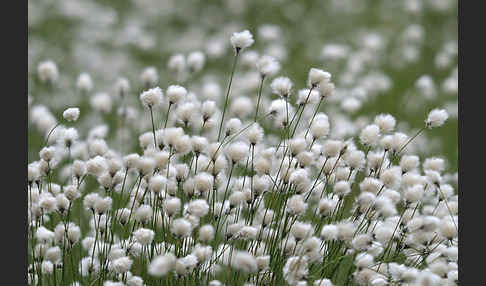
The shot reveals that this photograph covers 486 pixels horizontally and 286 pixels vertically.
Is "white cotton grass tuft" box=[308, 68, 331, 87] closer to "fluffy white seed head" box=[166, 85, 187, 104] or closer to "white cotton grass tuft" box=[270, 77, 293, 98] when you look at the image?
"white cotton grass tuft" box=[270, 77, 293, 98]

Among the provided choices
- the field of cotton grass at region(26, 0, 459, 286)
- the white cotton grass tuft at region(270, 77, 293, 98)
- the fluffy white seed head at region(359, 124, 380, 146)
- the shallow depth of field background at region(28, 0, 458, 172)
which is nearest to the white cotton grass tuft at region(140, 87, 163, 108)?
the field of cotton grass at region(26, 0, 459, 286)

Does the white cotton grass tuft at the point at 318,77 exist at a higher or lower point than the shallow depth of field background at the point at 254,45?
lower

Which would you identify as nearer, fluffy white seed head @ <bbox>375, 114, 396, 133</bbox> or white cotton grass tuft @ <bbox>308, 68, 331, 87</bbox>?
white cotton grass tuft @ <bbox>308, 68, 331, 87</bbox>

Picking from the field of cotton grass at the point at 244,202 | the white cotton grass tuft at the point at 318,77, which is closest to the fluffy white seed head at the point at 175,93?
the field of cotton grass at the point at 244,202

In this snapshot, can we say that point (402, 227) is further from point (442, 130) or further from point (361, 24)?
point (361, 24)

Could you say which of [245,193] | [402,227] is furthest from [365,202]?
[245,193]

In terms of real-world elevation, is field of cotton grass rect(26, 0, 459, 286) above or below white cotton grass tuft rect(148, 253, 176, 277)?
above

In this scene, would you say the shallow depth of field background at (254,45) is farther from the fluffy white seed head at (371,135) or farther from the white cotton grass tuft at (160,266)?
the white cotton grass tuft at (160,266)

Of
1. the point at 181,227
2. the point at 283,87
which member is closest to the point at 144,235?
the point at 181,227
